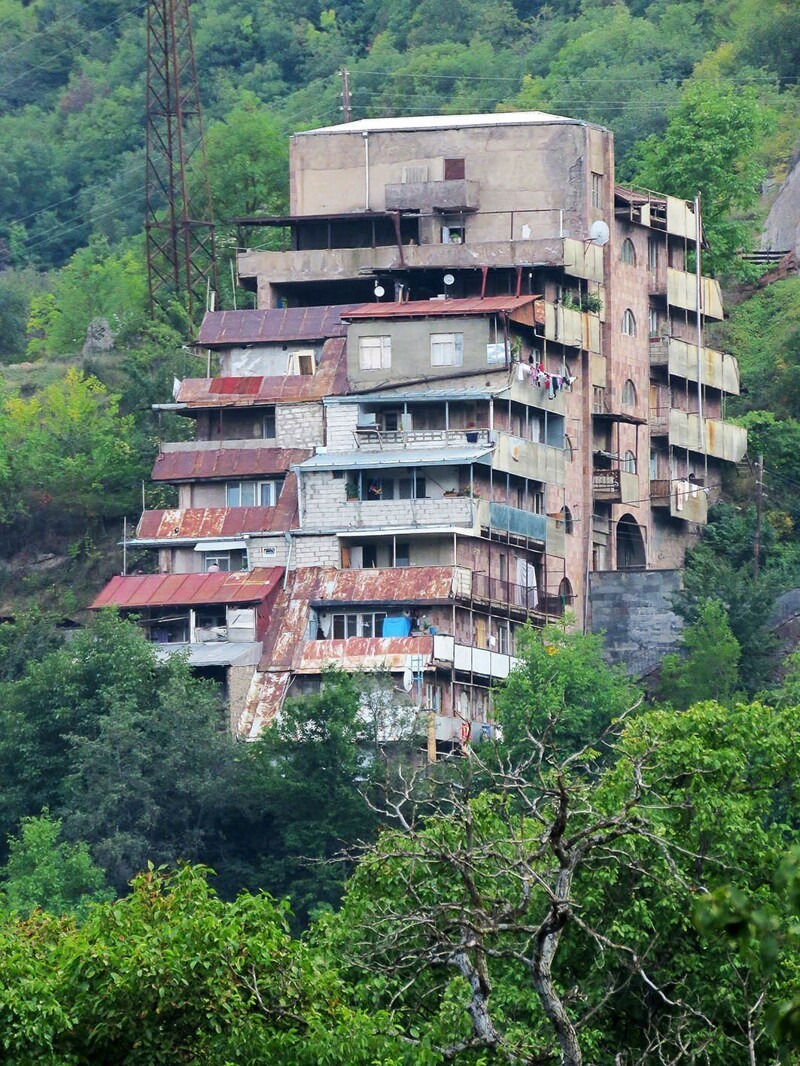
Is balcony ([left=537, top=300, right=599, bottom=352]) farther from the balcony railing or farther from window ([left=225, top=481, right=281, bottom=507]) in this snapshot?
window ([left=225, top=481, right=281, bottom=507])

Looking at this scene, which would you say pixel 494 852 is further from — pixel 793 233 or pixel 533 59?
pixel 533 59

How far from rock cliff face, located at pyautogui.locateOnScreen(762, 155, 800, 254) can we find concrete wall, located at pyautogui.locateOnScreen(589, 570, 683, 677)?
2617 cm

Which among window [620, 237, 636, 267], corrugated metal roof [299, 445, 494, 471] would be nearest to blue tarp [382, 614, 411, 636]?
corrugated metal roof [299, 445, 494, 471]

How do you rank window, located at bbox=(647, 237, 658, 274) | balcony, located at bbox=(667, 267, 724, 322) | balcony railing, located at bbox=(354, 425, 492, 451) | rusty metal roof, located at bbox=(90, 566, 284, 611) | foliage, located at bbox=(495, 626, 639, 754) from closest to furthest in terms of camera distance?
foliage, located at bbox=(495, 626, 639, 754) → rusty metal roof, located at bbox=(90, 566, 284, 611) → balcony railing, located at bbox=(354, 425, 492, 451) → window, located at bbox=(647, 237, 658, 274) → balcony, located at bbox=(667, 267, 724, 322)

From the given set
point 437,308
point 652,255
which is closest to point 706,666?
point 437,308

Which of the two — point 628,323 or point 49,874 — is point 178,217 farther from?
point 49,874

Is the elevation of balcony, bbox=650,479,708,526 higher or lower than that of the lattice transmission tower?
lower

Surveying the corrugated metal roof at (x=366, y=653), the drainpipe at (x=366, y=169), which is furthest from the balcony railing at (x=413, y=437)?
the drainpipe at (x=366, y=169)

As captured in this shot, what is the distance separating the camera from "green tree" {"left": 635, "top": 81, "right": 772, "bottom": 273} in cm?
10338

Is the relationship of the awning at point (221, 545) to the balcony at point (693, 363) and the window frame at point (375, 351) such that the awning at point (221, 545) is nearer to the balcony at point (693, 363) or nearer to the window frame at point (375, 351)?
the window frame at point (375, 351)

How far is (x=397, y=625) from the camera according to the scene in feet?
268

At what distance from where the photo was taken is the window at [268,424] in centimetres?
8975

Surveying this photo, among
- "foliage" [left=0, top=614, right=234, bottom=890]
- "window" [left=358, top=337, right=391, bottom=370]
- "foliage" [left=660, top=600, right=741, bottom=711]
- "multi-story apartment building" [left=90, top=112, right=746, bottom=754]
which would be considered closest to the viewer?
"foliage" [left=0, top=614, right=234, bottom=890]

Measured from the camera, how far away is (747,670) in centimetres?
8556
